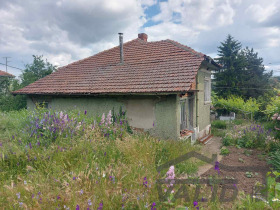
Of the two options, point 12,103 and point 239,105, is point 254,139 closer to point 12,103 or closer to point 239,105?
point 239,105

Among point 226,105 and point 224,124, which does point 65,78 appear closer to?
point 224,124

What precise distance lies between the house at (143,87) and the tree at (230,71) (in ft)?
55.1

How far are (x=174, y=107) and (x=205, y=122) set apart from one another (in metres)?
4.75

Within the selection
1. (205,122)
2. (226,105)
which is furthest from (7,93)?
(226,105)

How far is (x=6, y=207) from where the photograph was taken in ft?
Result: 8.30

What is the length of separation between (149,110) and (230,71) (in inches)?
897

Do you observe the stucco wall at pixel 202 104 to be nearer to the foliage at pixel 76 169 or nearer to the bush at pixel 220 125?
the bush at pixel 220 125

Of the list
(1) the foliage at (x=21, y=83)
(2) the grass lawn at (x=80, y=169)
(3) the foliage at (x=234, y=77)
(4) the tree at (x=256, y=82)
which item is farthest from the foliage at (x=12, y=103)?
(4) the tree at (x=256, y=82)

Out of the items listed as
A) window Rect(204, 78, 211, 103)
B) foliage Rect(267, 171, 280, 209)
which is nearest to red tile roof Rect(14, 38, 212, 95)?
window Rect(204, 78, 211, 103)

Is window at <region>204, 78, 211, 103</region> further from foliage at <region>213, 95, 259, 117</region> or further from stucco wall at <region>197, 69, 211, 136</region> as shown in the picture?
foliage at <region>213, 95, 259, 117</region>

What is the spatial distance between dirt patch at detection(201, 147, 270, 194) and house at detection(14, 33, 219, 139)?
194 cm

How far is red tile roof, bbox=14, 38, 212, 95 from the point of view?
705cm

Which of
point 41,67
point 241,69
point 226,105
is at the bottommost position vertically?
point 226,105

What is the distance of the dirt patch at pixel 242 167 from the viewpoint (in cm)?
401
